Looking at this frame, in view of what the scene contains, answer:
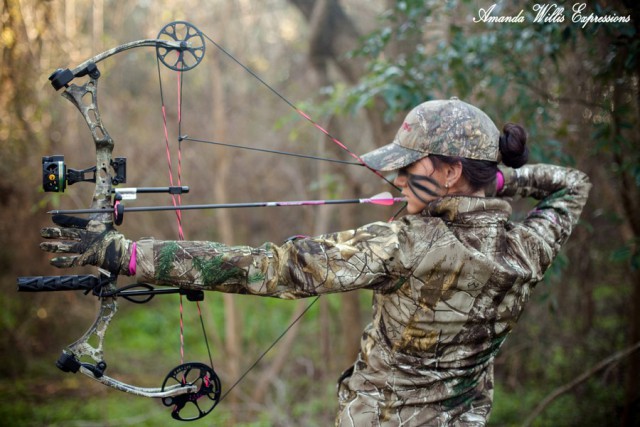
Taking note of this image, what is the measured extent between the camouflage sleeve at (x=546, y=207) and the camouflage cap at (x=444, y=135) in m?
0.38

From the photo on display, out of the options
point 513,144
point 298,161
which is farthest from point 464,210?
point 298,161

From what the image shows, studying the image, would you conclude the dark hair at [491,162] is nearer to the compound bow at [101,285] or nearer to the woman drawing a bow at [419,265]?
the woman drawing a bow at [419,265]

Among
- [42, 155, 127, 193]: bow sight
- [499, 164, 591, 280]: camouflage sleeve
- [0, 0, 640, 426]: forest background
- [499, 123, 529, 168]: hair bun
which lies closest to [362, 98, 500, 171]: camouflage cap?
[499, 123, 529, 168]: hair bun

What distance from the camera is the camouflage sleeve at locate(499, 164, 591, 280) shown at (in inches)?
86.6

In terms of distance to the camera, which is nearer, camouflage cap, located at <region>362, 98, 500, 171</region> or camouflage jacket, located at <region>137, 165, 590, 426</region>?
camouflage jacket, located at <region>137, 165, 590, 426</region>

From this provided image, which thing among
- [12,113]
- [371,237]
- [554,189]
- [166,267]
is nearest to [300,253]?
[371,237]

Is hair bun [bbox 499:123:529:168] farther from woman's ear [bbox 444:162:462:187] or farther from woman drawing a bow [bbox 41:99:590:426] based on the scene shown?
woman's ear [bbox 444:162:462:187]

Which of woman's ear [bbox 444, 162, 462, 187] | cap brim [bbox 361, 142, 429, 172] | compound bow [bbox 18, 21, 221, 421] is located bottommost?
compound bow [bbox 18, 21, 221, 421]

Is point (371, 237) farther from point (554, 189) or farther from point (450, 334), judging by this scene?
point (554, 189)

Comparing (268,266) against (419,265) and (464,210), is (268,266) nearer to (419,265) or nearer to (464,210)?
(419,265)

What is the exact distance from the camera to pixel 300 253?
182 cm

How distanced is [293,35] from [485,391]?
930 cm

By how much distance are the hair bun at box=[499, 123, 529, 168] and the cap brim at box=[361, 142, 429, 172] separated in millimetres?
396

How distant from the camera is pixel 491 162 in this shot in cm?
212
